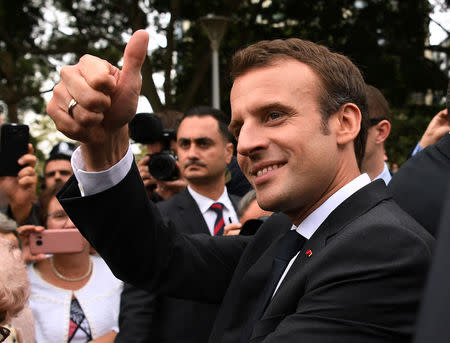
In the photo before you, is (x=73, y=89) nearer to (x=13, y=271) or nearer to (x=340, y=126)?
(x=340, y=126)

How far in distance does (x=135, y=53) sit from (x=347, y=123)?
0.75 m

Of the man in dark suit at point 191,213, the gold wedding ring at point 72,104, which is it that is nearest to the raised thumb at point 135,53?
the gold wedding ring at point 72,104

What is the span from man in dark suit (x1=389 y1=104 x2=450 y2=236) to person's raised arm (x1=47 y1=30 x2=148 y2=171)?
1.04m

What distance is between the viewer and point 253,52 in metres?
1.98

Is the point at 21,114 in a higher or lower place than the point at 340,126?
lower

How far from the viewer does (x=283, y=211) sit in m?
1.87

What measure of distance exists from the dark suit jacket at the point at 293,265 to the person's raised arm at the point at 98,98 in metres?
0.18

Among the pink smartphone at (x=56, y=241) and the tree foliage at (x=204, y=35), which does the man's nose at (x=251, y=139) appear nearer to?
the pink smartphone at (x=56, y=241)

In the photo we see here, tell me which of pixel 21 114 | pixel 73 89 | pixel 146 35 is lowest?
pixel 21 114

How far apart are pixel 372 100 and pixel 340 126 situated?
8.54 feet

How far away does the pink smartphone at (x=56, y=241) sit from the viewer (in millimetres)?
3857

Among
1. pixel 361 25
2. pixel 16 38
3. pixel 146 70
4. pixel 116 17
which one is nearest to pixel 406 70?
pixel 361 25

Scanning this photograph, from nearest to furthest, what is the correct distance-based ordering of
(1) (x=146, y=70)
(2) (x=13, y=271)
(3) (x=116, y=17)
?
(2) (x=13, y=271)
(1) (x=146, y=70)
(3) (x=116, y=17)

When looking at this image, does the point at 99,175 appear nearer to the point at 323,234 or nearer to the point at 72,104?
the point at 72,104
